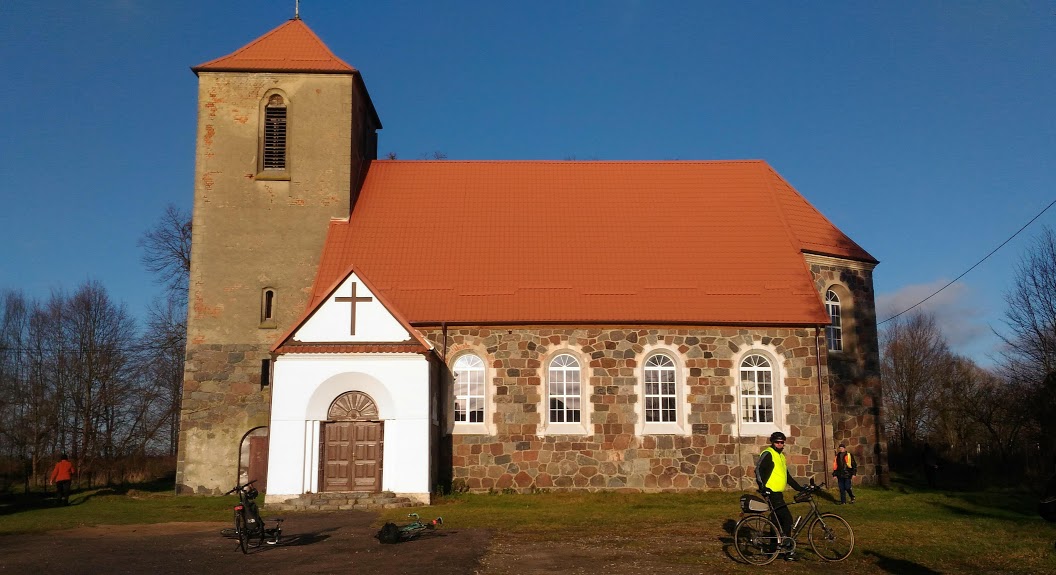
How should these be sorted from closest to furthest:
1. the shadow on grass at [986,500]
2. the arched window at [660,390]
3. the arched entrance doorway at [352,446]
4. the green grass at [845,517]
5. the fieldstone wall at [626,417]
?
the green grass at [845,517] → the shadow on grass at [986,500] → the arched entrance doorway at [352,446] → the fieldstone wall at [626,417] → the arched window at [660,390]

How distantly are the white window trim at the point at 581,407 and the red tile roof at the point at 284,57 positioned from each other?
10.6m

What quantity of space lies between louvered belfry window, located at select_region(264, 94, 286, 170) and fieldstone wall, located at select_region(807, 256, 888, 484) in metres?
15.6

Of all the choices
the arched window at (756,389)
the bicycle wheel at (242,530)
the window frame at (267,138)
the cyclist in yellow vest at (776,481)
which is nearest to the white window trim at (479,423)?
the arched window at (756,389)

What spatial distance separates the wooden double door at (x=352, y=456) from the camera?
66.2 ft

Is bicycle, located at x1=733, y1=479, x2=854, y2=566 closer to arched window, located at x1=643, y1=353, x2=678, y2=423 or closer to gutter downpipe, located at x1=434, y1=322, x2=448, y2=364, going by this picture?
arched window, located at x1=643, y1=353, x2=678, y2=423

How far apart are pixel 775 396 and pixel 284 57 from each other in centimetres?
1723

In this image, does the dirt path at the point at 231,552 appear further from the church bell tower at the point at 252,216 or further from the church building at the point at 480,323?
the church bell tower at the point at 252,216

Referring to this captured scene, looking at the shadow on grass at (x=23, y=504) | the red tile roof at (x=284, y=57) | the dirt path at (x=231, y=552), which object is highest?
the red tile roof at (x=284, y=57)

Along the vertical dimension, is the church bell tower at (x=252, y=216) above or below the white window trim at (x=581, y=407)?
above

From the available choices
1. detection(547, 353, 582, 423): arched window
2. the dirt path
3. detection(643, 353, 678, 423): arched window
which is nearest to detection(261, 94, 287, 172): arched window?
detection(547, 353, 582, 423): arched window

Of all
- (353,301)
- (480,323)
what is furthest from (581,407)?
(353,301)

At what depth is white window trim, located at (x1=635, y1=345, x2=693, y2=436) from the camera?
2248 centimetres

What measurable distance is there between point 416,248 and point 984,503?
15635 mm

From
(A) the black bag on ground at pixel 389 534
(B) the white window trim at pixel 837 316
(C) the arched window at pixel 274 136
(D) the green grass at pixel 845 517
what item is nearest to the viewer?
(D) the green grass at pixel 845 517
